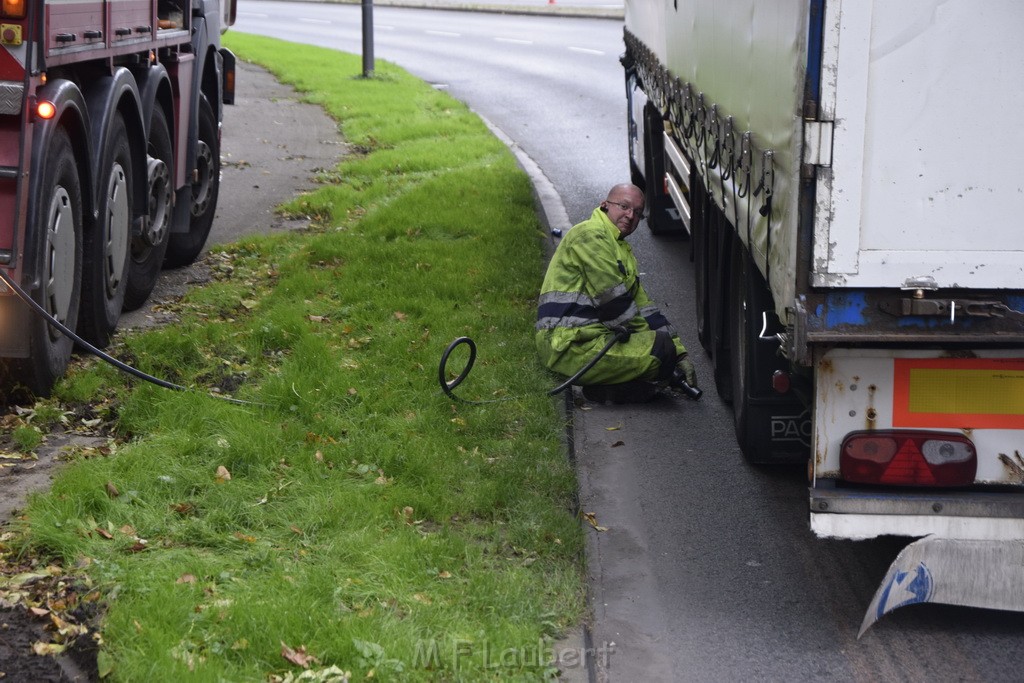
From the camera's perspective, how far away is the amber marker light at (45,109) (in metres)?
5.66

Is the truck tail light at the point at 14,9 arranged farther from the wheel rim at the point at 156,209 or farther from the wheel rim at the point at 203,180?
the wheel rim at the point at 203,180

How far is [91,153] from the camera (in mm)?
6492

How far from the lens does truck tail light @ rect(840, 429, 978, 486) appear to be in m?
4.37

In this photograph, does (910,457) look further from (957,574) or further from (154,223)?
(154,223)

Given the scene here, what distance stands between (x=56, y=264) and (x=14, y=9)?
122 centimetres

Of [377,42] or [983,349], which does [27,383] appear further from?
[377,42]

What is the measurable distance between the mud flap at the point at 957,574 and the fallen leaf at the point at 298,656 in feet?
5.95

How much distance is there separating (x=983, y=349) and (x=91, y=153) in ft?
14.2

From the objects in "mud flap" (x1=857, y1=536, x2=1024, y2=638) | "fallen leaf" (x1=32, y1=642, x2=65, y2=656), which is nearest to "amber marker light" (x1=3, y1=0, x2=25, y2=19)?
"fallen leaf" (x1=32, y1=642, x2=65, y2=656)

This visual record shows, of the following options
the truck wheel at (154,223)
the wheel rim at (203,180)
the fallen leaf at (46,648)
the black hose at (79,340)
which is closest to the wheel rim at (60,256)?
the black hose at (79,340)

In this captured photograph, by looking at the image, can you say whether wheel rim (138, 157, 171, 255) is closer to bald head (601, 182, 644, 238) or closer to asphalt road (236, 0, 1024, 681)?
bald head (601, 182, 644, 238)

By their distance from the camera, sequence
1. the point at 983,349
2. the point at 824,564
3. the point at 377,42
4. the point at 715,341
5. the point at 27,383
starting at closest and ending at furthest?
the point at 983,349 → the point at 824,564 → the point at 27,383 → the point at 715,341 → the point at 377,42

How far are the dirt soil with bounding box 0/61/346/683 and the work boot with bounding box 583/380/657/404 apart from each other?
8.30 feet

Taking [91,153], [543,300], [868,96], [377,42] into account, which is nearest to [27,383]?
[91,153]
